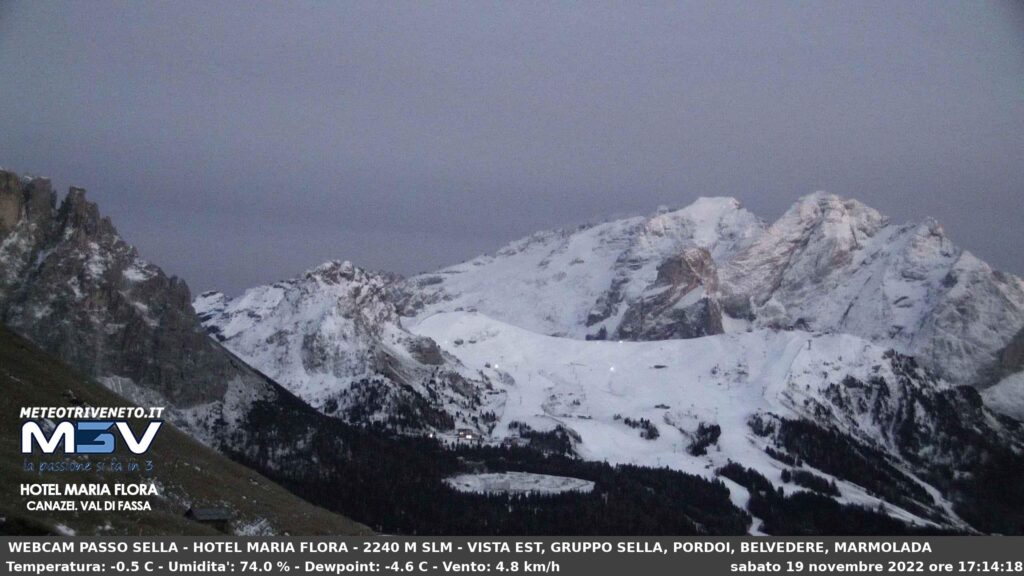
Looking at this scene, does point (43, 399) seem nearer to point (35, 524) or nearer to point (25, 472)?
point (25, 472)

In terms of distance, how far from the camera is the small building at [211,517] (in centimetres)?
13600

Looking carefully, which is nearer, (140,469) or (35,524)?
(35,524)

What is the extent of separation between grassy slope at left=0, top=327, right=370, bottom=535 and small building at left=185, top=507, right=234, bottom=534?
1817 millimetres

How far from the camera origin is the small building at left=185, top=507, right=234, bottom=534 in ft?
446

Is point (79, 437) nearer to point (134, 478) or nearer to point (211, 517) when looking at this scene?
point (134, 478)

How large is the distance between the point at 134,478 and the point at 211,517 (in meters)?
10.1

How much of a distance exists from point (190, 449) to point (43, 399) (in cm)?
2920

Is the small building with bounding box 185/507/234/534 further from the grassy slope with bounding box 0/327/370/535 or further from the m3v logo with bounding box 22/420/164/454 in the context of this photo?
the m3v logo with bounding box 22/420/164/454
